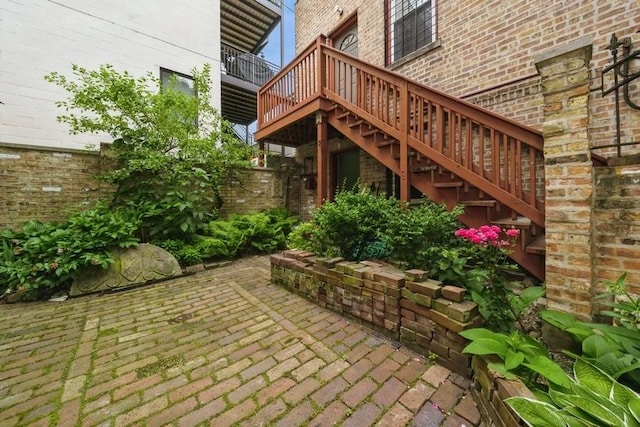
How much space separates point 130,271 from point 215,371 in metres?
2.63

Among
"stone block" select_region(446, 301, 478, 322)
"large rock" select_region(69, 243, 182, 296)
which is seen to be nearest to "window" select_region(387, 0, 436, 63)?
"stone block" select_region(446, 301, 478, 322)

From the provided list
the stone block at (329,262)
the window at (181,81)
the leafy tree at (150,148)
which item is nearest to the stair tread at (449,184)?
the stone block at (329,262)

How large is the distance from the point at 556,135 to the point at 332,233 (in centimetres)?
206

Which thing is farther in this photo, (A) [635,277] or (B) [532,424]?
(A) [635,277]

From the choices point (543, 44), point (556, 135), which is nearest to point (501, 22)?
point (543, 44)

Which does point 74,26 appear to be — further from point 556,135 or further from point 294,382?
point 556,135

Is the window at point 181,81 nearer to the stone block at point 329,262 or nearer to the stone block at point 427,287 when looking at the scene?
the stone block at point 329,262

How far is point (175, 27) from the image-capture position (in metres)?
7.15

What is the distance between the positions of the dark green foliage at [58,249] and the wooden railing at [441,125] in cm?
368

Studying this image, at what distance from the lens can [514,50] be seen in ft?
12.0

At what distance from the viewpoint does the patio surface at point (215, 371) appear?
4.67 ft

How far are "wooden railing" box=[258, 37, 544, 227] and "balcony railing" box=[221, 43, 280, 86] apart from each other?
4689 mm

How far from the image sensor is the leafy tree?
456cm


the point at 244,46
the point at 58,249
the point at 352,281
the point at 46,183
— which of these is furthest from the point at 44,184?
the point at 244,46
